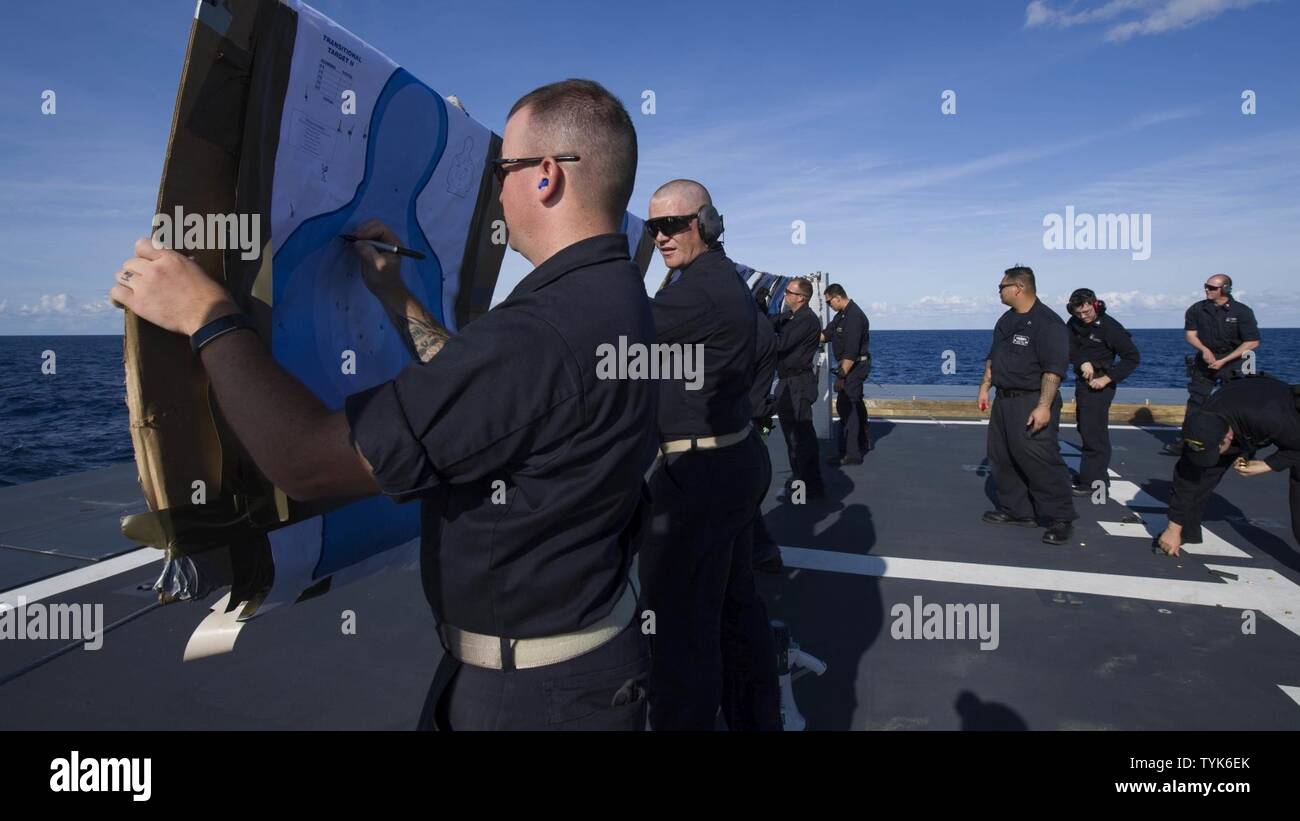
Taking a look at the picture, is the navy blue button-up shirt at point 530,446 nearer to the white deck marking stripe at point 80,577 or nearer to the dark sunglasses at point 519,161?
the dark sunglasses at point 519,161

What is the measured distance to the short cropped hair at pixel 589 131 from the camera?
1.42m

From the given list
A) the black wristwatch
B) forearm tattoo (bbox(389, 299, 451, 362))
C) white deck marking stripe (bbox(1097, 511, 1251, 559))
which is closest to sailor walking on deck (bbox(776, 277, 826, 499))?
white deck marking stripe (bbox(1097, 511, 1251, 559))

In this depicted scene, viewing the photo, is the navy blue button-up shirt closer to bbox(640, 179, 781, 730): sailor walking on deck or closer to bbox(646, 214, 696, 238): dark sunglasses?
bbox(640, 179, 781, 730): sailor walking on deck

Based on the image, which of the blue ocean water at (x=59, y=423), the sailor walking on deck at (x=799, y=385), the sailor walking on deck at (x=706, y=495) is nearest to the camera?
the sailor walking on deck at (x=706, y=495)

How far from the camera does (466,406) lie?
45.3 inches

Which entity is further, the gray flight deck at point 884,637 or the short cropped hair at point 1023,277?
the short cropped hair at point 1023,277

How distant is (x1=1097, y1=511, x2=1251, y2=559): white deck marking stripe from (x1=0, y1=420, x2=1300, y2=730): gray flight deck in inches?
1.2

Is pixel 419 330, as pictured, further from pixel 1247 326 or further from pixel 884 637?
pixel 1247 326

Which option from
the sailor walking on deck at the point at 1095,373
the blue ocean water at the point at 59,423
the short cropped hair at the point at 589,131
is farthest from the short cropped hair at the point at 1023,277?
the blue ocean water at the point at 59,423

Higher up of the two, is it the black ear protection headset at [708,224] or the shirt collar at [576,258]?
the black ear protection headset at [708,224]

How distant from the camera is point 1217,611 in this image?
425cm

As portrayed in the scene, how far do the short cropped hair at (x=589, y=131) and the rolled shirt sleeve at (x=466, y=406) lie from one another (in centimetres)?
40

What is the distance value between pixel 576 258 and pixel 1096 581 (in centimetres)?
482
